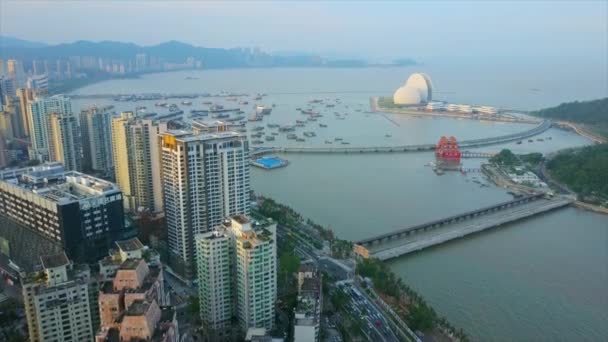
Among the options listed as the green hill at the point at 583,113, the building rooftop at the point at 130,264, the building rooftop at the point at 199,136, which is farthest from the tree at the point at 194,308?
the green hill at the point at 583,113

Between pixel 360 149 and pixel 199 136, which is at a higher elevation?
pixel 199 136

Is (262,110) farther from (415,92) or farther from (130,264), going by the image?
(130,264)

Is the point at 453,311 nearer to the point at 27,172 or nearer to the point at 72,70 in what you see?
the point at 27,172

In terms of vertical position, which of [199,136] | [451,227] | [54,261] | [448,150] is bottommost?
[451,227]

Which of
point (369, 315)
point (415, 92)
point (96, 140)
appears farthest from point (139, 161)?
point (415, 92)

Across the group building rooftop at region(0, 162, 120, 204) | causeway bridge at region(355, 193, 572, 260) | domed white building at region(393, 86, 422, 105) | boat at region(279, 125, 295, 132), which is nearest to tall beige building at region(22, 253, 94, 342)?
building rooftop at region(0, 162, 120, 204)

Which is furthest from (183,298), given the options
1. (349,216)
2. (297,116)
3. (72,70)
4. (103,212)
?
(72,70)

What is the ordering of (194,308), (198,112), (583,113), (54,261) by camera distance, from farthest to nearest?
(198,112) → (583,113) → (194,308) → (54,261)
